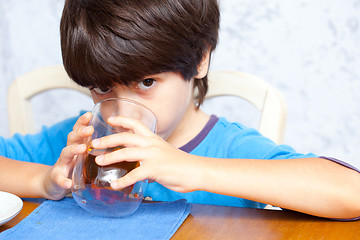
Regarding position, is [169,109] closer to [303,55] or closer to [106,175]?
[106,175]

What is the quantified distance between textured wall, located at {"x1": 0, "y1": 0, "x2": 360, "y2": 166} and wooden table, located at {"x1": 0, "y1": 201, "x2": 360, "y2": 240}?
136 centimetres

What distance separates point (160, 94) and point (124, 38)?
4.5 inches

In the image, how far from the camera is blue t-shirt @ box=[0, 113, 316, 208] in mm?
806

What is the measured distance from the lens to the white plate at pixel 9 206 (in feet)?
1.86

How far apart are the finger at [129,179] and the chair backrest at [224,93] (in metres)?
0.45

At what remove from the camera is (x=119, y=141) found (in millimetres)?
527

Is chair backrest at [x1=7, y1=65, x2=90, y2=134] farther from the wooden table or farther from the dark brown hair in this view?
the wooden table

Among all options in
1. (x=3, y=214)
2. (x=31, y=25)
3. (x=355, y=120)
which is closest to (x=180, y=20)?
(x=3, y=214)

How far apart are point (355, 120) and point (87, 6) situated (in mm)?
1515

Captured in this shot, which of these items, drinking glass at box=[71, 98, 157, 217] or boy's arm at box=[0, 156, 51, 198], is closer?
drinking glass at box=[71, 98, 157, 217]

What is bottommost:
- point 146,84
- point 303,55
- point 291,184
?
point 303,55

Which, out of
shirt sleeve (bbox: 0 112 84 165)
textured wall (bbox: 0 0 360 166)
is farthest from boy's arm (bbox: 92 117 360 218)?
textured wall (bbox: 0 0 360 166)

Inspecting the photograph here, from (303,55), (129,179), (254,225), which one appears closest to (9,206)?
(129,179)

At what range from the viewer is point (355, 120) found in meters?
1.92
